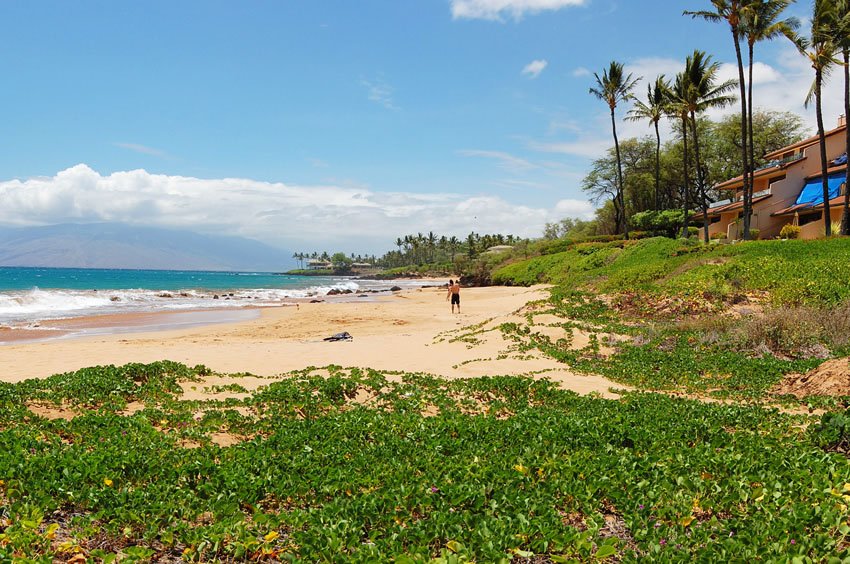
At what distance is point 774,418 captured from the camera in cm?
756

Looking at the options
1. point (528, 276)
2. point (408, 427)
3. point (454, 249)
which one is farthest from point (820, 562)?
point (454, 249)

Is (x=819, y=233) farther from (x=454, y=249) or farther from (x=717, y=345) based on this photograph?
(x=454, y=249)

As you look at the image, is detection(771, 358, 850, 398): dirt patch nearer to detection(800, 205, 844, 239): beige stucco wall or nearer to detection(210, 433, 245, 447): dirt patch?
detection(210, 433, 245, 447): dirt patch

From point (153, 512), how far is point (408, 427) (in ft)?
10.9

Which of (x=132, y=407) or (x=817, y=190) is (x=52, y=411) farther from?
(x=817, y=190)

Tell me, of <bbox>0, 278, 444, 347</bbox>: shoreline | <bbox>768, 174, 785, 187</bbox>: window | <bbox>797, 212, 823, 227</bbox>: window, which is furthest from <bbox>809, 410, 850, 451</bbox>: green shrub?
<bbox>768, 174, 785, 187</bbox>: window

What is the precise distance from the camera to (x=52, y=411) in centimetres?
755

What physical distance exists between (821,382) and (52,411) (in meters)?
12.3

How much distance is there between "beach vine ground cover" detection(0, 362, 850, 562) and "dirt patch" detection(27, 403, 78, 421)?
16cm

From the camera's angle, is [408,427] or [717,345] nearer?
[408,427]

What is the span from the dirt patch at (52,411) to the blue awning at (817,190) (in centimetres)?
4388

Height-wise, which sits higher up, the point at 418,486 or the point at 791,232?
the point at 791,232

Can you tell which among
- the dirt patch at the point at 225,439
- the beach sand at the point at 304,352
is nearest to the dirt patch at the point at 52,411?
the dirt patch at the point at 225,439

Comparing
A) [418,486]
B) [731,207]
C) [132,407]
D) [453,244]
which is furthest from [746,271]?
[453,244]
